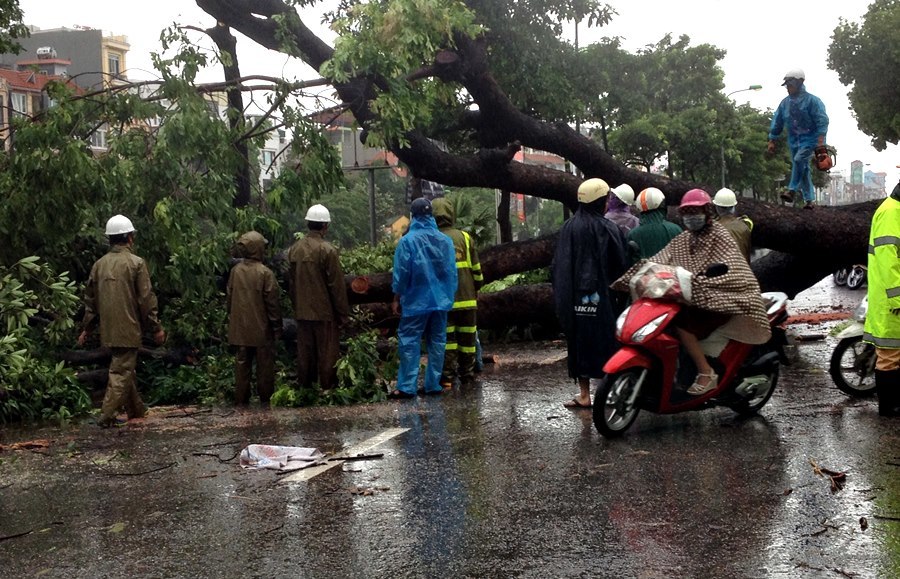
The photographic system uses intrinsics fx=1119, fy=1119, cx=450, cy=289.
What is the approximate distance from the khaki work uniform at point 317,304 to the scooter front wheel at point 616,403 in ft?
13.0

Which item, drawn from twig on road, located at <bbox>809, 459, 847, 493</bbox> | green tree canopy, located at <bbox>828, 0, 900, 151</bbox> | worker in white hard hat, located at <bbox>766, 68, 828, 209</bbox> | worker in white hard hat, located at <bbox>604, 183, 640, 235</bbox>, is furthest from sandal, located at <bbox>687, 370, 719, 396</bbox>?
green tree canopy, located at <bbox>828, 0, 900, 151</bbox>

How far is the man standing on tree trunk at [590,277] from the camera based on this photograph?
347 inches

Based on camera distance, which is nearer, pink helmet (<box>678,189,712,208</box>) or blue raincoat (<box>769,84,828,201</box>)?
pink helmet (<box>678,189,712,208</box>)

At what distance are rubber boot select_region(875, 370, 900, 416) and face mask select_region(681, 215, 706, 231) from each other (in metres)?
1.67

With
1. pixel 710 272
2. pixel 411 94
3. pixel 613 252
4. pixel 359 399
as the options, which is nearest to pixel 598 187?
pixel 613 252

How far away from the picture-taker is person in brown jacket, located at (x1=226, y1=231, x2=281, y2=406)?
1086 cm

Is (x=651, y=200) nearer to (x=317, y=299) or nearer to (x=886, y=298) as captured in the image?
(x=886, y=298)

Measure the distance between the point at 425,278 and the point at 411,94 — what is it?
9.67 ft

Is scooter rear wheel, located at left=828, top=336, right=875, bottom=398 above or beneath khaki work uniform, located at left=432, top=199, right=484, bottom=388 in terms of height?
beneath

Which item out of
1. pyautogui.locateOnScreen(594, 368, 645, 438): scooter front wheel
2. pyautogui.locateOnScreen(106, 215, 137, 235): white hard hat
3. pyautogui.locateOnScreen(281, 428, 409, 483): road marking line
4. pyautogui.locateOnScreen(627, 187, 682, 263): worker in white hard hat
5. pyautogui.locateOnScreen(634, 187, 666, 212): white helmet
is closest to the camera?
pyautogui.locateOnScreen(281, 428, 409, 483): road marking line

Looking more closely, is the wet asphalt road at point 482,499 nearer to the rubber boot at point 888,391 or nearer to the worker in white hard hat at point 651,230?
the rubber boot at point 888,391

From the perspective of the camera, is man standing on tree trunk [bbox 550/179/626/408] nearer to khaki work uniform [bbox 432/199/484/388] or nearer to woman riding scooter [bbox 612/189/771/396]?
woman riding scooter [bbox 612/189/771/396]

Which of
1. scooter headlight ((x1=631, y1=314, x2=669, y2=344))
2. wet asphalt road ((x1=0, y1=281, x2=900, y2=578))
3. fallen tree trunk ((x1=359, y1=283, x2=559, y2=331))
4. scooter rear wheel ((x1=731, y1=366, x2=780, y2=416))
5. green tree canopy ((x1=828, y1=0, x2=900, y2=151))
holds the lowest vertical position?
wet asphalt road ((x1=0, y1=281, x2=900, y2=578))

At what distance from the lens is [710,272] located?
25.2 ft
